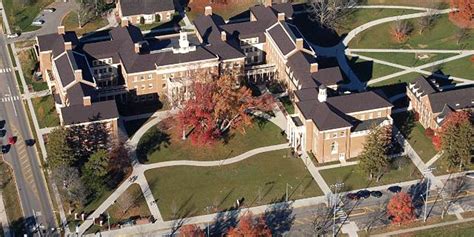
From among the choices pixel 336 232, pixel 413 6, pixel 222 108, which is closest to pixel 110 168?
pixel 222 108

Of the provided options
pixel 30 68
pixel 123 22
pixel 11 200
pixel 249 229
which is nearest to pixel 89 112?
pixel 11 200

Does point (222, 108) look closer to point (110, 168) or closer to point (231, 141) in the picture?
point (231, 141)

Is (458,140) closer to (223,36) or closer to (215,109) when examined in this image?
(215,109)

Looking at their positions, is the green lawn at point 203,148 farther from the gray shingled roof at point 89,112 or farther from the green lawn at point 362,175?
the green lawn at point 362,175

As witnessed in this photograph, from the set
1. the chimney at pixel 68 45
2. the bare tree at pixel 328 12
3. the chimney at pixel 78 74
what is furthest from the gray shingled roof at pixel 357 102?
the chimney at pixel 68 45

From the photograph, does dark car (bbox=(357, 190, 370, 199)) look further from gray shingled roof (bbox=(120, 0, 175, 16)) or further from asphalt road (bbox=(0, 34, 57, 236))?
gray shingled roof (bbox=(120, 0, 175, 16))
